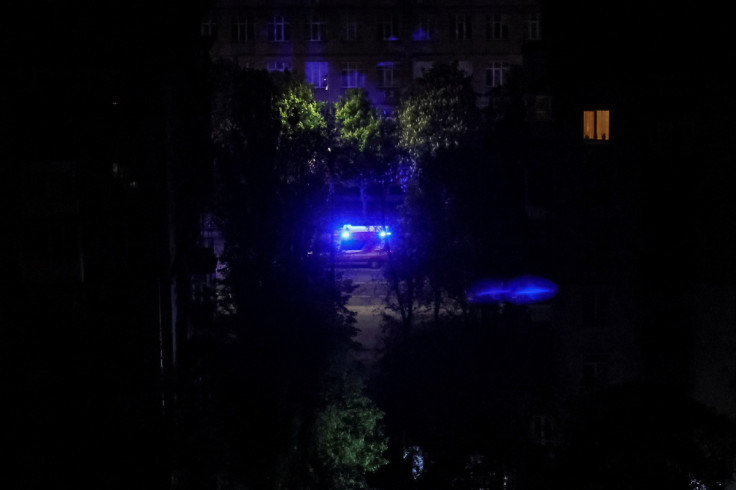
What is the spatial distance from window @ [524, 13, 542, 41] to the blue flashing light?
14718 mm

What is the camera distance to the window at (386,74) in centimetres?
3781

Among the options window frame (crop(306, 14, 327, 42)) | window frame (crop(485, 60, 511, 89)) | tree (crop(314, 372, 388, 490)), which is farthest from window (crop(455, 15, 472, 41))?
tree (crop(314, 372, 388, 490))

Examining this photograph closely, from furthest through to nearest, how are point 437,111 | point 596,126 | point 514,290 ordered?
point 437,111 → point 514,290 → point 596,126

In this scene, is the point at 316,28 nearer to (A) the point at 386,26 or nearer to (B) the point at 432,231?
(A) the point at 386,26

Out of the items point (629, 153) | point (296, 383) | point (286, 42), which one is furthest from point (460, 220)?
point (286, 42)

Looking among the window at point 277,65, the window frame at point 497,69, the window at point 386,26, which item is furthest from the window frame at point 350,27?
the window frame at point 497,69

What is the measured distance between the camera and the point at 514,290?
21.8m

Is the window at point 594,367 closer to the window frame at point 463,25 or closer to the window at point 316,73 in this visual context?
the window frame at point 463,25

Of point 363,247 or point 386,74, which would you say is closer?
point 363,247

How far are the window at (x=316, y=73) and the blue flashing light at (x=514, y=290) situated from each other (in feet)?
59.3

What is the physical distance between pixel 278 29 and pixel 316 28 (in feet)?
5.37

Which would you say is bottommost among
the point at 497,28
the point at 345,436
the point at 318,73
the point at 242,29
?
the point at 345,436

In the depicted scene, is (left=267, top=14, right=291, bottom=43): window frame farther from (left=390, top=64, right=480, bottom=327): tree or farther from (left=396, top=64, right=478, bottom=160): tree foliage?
(left=390, top=64, right=480, bottom=327): tree

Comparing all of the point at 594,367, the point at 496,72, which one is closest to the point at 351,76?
the point at 496,72
